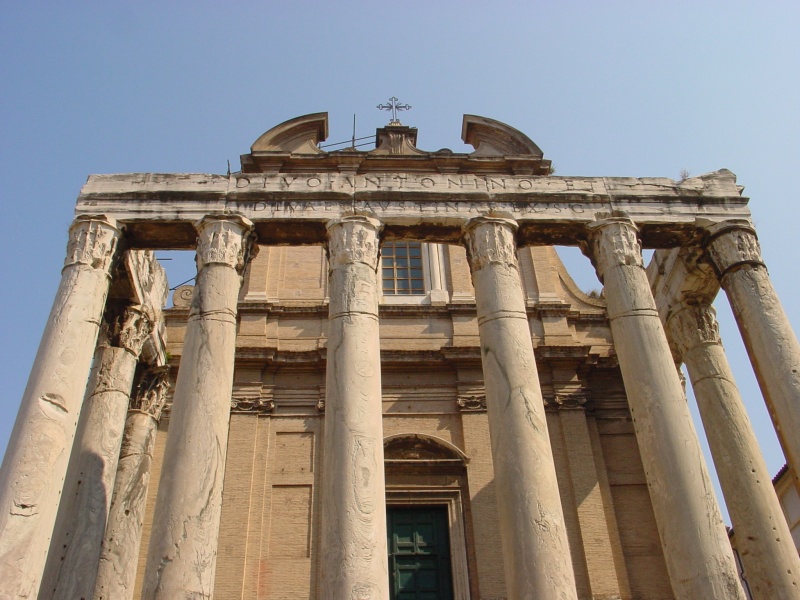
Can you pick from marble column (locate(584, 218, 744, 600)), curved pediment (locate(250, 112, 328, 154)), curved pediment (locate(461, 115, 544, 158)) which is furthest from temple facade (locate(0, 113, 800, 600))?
curved pediment (locate(250, 112, 328, 154))

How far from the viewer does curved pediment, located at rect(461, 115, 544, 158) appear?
68.6 ft

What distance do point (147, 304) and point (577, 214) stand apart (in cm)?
885

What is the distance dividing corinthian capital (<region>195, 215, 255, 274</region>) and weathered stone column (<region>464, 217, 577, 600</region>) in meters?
4.05

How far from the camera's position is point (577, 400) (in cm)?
1673

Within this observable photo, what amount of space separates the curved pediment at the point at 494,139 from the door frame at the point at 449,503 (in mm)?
9845

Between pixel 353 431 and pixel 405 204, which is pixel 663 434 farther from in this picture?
pixel 405 204

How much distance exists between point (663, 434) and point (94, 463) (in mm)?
9797

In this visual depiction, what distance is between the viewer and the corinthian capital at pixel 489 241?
13.3 metres

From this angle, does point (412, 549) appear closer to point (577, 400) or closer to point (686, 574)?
point (577, 400)

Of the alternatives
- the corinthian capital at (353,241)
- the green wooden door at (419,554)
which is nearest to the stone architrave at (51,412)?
the corinthian capital at (353,241)

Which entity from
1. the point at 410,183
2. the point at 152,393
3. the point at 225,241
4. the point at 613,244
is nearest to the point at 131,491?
the point at 152,393

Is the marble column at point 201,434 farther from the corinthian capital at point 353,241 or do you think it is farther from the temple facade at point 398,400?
the corinthian capital at point 353,241

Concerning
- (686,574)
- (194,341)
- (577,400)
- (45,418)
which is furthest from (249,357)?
(686,574)

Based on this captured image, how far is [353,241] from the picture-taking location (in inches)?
522
